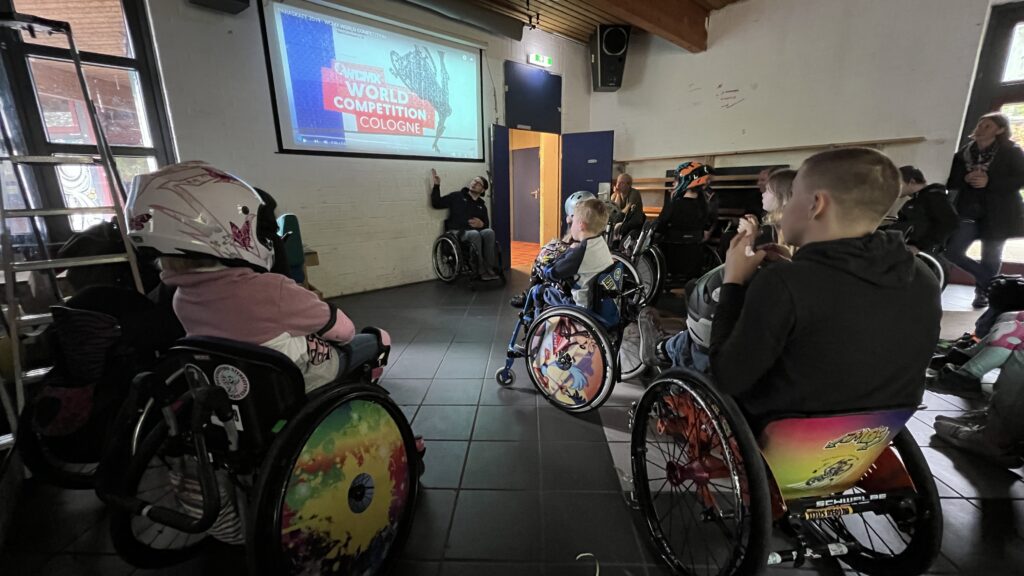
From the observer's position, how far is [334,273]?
4289 mm

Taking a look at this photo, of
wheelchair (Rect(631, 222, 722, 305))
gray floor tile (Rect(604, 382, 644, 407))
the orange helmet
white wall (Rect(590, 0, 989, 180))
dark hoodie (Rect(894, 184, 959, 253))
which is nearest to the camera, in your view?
gray floor tile (Rect(604, 382, 644, 407))

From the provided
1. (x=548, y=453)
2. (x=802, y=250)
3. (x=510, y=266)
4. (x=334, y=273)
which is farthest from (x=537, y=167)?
(x=802, y=250)

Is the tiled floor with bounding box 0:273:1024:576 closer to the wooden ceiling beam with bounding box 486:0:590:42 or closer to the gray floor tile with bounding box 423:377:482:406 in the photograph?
the gray floor tile with bounding box 423:377:482:406

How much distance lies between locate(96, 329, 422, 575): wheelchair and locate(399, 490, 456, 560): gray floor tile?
0.42ft

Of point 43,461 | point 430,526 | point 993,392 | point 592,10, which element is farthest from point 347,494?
point 592,10

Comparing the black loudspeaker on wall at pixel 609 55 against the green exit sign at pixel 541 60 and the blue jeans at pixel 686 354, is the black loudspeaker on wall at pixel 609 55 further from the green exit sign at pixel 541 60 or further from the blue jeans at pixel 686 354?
the blue jeans at pixel 686 354

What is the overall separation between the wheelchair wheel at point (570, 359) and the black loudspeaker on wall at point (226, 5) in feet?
12.1

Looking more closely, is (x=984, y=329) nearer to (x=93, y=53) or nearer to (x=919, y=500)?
(x=919, y=500)

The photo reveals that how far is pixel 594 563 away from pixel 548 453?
1.80 feet

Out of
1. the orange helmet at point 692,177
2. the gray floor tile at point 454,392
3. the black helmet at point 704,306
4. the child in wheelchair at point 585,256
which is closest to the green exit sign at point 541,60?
the orange helmet at point 692,177

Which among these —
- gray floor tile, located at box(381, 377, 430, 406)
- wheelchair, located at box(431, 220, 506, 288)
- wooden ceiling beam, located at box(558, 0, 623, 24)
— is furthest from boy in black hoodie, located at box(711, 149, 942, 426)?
wooden ceiling beam, located at box(558, 0, 623, 24)

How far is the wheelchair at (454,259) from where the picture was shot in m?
4.74

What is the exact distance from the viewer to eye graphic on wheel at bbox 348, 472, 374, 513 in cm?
107

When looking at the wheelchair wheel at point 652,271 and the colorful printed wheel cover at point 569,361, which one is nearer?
the colorful printed wheel cover at point 569,361
